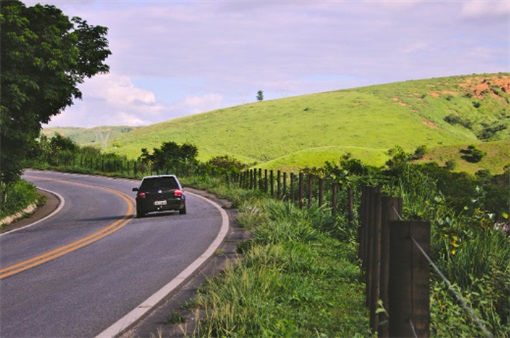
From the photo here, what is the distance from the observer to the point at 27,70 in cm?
2200

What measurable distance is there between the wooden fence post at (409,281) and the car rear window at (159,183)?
19.5 m

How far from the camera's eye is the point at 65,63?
22.8 m

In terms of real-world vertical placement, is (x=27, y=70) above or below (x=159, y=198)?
above

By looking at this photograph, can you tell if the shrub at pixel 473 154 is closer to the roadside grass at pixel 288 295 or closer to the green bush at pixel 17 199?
the green bush at pixel 17 199

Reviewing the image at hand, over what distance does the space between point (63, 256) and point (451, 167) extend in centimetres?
5429

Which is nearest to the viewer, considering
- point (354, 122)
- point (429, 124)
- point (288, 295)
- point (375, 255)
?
point (375, 255)

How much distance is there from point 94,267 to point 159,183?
11730 millimetres

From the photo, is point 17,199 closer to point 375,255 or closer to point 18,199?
point 18,199

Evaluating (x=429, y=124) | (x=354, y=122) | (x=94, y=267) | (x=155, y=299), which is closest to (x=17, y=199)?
(x=94, y=267)

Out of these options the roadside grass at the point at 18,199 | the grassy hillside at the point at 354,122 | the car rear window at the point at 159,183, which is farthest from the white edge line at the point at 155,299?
→ the grassy hillside at the point at 354,122

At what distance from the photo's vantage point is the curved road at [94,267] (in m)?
7.82

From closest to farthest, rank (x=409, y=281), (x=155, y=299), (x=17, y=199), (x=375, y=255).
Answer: (x=409, y=281) < (x=375, y=255) < (x=155, y=299) < (x=17, y=199)

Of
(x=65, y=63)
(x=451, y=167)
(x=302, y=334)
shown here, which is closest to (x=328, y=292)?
(x=302, y=334)

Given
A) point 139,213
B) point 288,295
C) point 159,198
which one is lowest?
point 139,213
